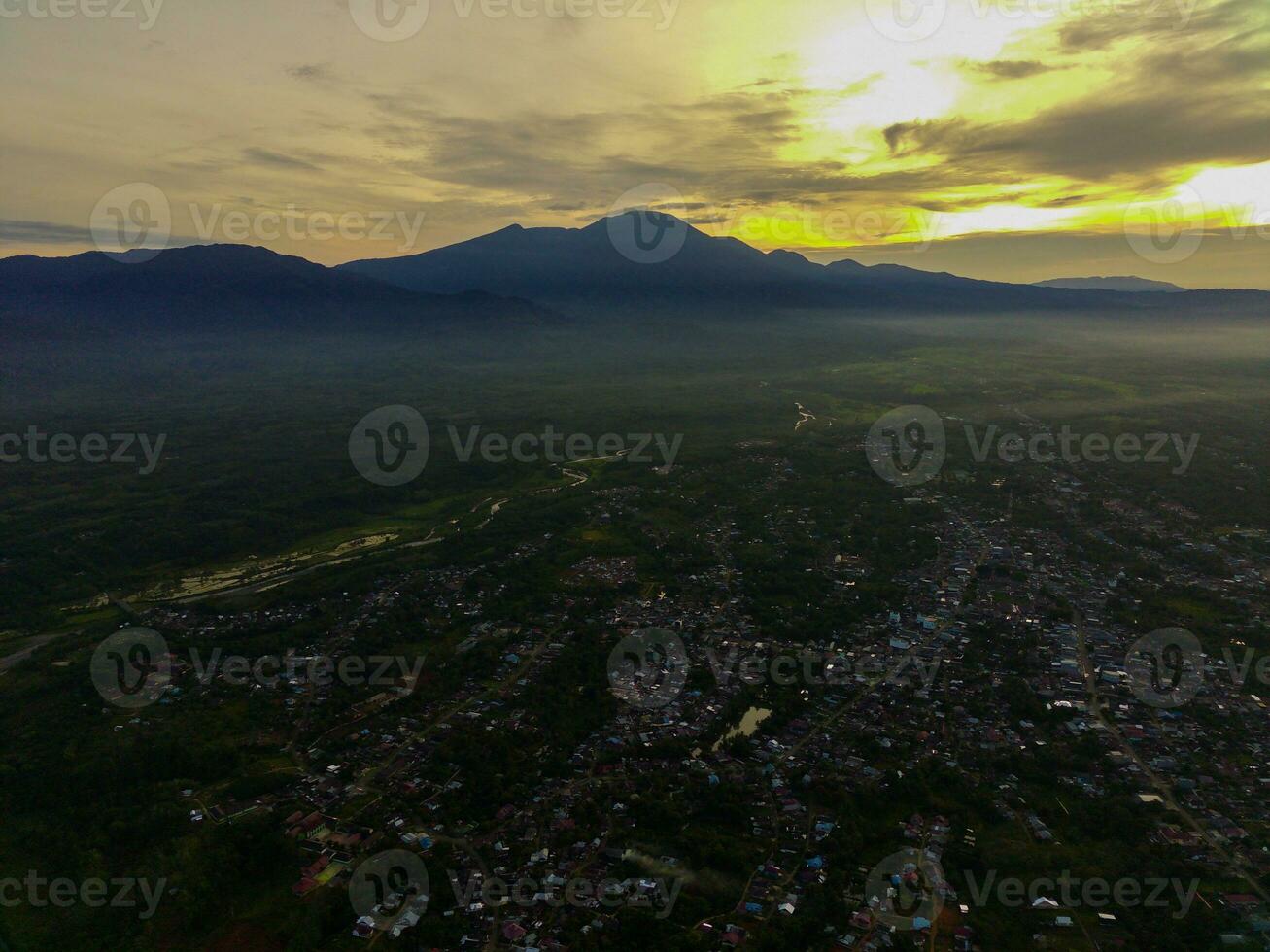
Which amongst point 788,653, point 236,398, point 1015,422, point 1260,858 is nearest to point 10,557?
point 788,653

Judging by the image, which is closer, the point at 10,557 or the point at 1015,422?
the point at 10,557

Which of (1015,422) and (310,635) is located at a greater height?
(1015,422)

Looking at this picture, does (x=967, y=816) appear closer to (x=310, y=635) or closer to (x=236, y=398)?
(x=310, y=635)

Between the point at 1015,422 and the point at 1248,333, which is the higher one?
the point at 1248,333

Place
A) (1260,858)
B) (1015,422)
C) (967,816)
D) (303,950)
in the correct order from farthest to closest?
(1015,422), (967,816), (1260,858), (303,950)

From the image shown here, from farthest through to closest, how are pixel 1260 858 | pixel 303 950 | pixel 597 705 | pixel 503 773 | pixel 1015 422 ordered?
1. pixel 1015 422
2. pixel 597 705
3. pixel 503 773
4. pixel 1260 858
5. pixel 303 950

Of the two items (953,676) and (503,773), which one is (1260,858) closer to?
(953,676)

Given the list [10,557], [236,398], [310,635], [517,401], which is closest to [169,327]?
[236,398]

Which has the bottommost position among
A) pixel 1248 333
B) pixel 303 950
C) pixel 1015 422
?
pixel 303 950

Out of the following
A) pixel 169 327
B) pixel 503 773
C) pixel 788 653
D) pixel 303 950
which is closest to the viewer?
pixel 303 950
